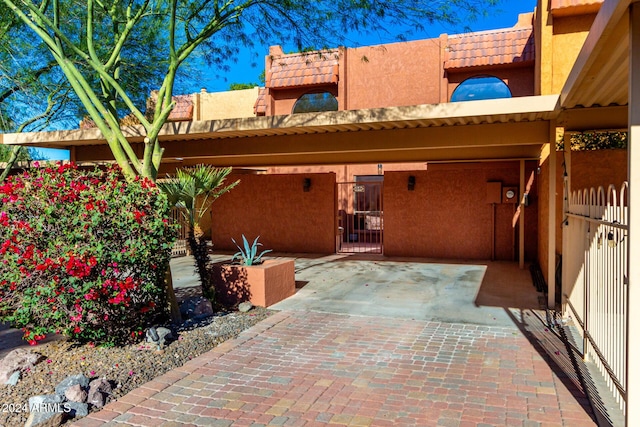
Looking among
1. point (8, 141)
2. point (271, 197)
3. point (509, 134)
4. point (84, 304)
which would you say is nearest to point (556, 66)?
point (509, 134)

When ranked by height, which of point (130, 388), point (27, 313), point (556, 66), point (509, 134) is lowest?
point (130, 388)

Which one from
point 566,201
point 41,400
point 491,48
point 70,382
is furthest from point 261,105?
point 41,400

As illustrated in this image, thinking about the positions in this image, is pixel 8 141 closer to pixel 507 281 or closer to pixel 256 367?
pixel 256 367

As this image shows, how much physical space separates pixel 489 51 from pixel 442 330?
12.0 m

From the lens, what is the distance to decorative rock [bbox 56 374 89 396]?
4.19 metres

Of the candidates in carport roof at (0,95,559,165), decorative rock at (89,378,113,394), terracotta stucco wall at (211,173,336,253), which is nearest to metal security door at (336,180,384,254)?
terracotta stucco wall at (211,173,336,253)

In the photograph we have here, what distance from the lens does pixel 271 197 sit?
587 inches

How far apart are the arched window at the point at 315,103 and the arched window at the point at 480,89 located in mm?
4572

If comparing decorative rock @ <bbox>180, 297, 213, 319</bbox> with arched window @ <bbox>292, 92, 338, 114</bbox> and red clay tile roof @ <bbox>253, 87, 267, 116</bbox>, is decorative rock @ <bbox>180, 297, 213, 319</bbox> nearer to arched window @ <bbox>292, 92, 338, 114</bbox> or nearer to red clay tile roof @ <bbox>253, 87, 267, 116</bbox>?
arched window @ <bbox>292, 92, 338, 114</bbox>

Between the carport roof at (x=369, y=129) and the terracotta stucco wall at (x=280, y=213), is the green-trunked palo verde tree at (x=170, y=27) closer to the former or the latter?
the carport roof at (x=369, y=129)

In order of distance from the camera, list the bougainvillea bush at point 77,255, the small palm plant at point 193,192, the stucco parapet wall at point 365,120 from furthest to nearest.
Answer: the stucco parapet wall at point 365,120, the small palm plant at point 193,192, the bougainvillea bush at point 77,255

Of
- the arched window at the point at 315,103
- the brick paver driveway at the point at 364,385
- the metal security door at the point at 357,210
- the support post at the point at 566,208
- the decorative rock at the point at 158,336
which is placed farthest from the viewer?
the arched window at the point at 315,103

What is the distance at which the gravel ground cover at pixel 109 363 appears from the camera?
4250mm

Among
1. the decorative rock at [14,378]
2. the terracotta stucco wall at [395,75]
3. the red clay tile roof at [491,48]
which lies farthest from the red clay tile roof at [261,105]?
the decorative rock at [14,378]
